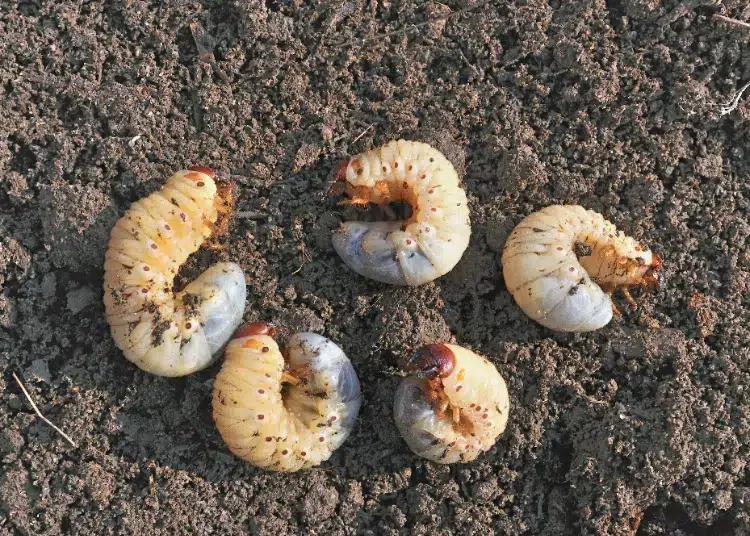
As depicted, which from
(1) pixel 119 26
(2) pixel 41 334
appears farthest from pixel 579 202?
(2) pixel 41 334

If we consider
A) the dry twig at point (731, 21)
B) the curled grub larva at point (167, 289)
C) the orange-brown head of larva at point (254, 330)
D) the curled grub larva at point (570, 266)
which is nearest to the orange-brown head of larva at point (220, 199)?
the curled grub larva at point (167, 289)

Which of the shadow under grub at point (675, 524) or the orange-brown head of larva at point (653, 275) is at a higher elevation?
the orange-brown head of larva at point (653, 275)

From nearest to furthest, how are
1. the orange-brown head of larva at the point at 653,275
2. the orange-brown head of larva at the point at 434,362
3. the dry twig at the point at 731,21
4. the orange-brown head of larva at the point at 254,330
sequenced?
1. the orange-brown head of larva at the point at 434,362
2. the orange-brown head of larva at the point at 254,330
3. the orange-brown head of larva at the point at 653,275
4. the dry twig at the point at 731,21

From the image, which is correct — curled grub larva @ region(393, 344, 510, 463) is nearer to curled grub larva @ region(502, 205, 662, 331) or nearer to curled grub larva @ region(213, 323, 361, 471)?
curled grub larva @ region(213, 323, 361, 471)

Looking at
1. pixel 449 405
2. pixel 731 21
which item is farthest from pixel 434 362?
pixel 731 21

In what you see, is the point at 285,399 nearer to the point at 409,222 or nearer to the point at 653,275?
the point at 409,222

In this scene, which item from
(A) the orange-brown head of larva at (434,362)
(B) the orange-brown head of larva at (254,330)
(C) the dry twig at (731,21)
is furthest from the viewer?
(C) the dry twig at (731,21)

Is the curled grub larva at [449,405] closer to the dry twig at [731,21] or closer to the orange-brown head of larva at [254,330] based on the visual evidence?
the orange-brown head of larva at [254,330]

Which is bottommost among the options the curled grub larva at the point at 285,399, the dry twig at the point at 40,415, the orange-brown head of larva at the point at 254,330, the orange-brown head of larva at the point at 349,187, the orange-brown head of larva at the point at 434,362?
the dry twig at the point at 40,415
